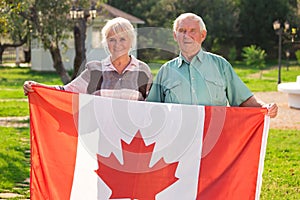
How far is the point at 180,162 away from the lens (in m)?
4.70

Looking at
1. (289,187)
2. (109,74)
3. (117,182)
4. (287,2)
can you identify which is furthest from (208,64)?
(287,2)

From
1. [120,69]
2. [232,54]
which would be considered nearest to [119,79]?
[120,69]

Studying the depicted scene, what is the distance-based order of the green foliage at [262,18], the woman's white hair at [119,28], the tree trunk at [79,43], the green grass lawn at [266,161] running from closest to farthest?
1. the woman's white hair at [119,28]
2. the green grass lawn at [266,161]
3. the tree trunk at [79,43]
4. the green foliage at [262,18]

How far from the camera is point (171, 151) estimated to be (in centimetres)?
470

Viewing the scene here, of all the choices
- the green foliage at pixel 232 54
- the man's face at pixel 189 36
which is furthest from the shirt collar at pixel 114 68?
the green foliage at pixel 232 54

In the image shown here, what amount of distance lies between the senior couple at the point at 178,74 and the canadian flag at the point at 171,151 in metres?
0.09

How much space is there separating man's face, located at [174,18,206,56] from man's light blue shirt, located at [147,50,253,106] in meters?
0.06

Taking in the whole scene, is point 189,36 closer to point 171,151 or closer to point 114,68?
point 114,68

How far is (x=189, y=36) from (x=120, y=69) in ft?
1.89

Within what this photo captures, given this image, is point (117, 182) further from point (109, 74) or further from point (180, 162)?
point (109, 74)

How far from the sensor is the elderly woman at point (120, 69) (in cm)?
469

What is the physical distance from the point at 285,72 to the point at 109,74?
27394 millimetres

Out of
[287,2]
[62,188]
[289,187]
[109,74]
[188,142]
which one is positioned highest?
[287,2]

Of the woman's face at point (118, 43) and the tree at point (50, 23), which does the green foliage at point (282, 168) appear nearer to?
the woman's face at point (118, 43)
